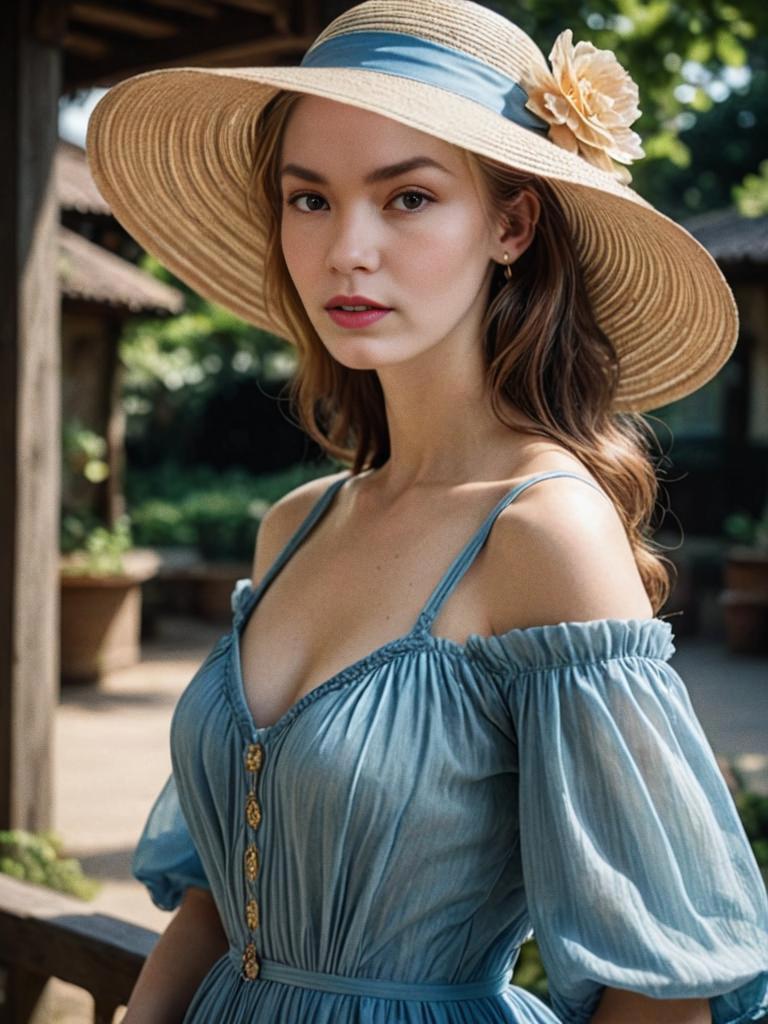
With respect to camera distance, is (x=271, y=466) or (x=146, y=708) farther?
(x=271, y=466)

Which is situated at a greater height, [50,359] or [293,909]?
[50,359]


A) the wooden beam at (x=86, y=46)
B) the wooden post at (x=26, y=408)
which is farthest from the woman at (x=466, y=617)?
the wooden beam at (x=86, y=46)

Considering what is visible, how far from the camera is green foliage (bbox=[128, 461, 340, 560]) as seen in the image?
1341cm

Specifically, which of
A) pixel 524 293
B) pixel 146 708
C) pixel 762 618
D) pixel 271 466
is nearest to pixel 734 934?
pixel 524 293

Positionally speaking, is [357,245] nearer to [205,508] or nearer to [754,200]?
[754,200]

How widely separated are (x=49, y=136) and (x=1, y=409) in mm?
826

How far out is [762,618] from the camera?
11117 millimetres

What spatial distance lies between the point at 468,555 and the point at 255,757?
300mm

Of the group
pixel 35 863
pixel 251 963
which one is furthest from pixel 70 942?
pixel 35 863

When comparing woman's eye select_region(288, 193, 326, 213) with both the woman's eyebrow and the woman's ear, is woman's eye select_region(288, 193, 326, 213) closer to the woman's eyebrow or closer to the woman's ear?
the woman's eyebrow

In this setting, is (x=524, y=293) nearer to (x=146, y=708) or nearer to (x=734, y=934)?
(x=734, y=934)

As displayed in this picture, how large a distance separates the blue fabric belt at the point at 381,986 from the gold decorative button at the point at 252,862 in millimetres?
95

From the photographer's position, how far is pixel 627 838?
1.20m

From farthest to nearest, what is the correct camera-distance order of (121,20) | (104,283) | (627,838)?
(104,283)
(121,20)
(627,838)
